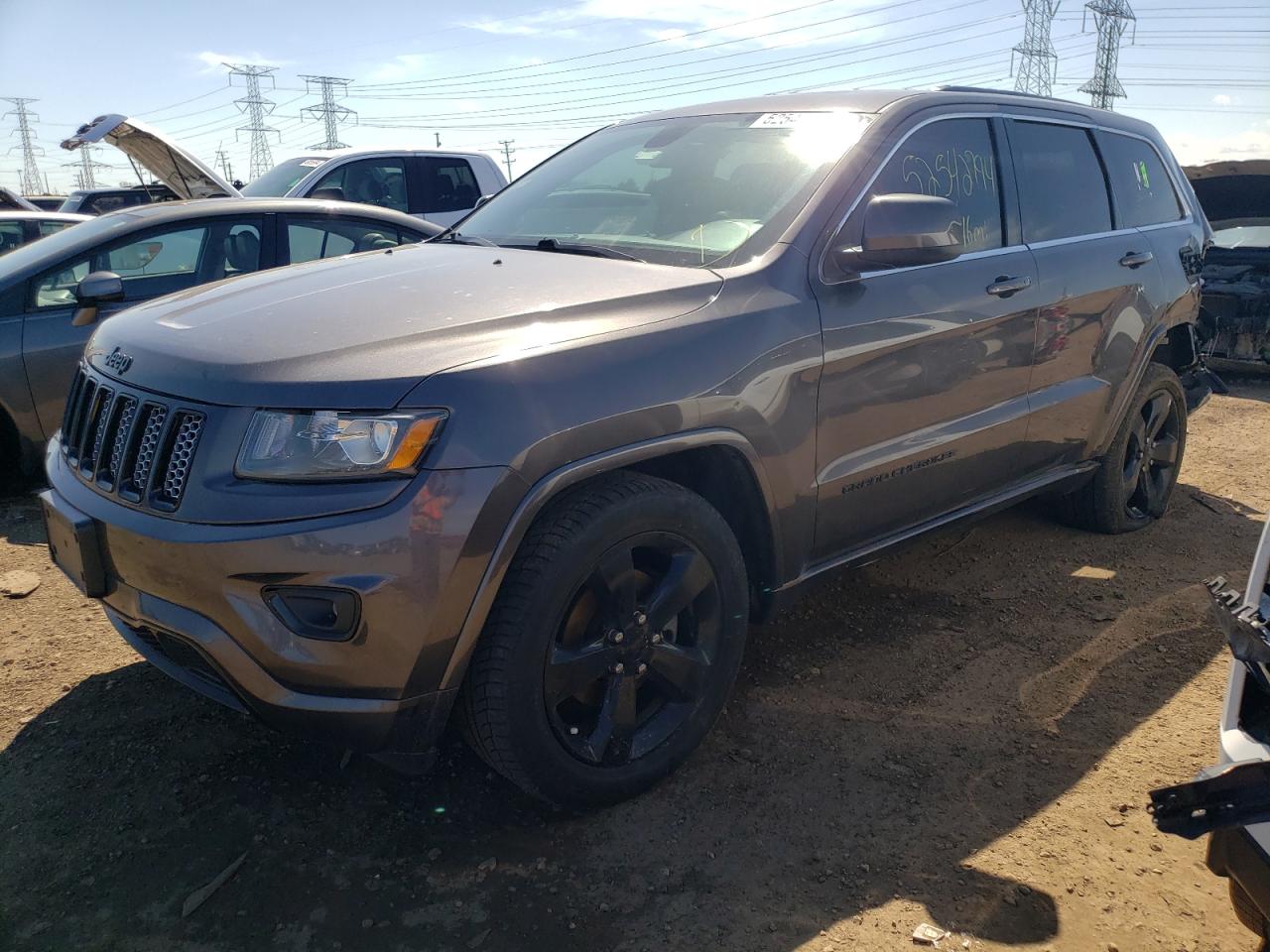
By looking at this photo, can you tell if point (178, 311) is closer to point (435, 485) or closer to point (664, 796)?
point (435, 485)

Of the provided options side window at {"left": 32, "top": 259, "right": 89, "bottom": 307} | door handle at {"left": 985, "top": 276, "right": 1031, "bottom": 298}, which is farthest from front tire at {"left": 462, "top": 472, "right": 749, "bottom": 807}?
side window at {"left": 32, "top": 259, "right": 89, "bottom": 307}

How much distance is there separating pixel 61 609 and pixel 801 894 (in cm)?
309

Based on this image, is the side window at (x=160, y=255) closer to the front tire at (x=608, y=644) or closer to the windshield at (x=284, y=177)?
the front tire at (x=608, y=644)

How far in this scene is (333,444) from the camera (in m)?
2.16

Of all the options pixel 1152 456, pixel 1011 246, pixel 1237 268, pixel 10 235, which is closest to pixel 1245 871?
pixel 1011 246

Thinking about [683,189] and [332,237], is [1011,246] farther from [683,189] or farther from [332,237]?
[332,237]

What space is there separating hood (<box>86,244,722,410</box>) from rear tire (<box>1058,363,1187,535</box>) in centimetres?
266

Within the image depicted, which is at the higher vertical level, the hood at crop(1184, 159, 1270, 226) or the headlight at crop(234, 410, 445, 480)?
→ the hood at crop(1184, 159, 1270, 226)

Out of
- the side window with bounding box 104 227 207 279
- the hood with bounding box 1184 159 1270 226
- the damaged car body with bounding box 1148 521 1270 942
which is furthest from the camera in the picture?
the hood with bounding box 1184 159 1270 226

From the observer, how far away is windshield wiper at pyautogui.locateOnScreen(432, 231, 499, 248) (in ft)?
11.5

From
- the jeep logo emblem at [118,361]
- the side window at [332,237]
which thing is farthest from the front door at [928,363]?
the side window at [332,237]

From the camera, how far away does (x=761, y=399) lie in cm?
272

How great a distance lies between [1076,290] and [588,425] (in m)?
2.46

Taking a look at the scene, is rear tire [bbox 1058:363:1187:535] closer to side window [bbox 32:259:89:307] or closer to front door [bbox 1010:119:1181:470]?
front door [bbox 1010:119:1181:470]
